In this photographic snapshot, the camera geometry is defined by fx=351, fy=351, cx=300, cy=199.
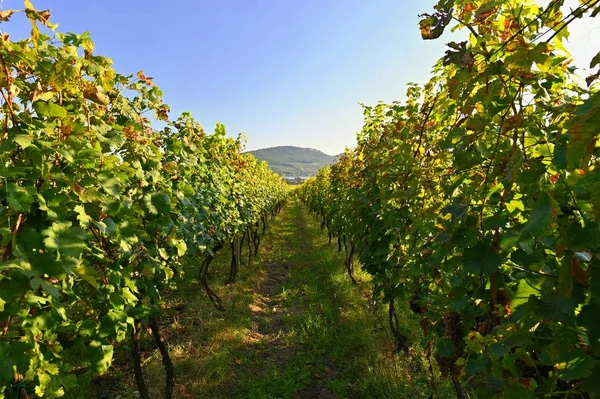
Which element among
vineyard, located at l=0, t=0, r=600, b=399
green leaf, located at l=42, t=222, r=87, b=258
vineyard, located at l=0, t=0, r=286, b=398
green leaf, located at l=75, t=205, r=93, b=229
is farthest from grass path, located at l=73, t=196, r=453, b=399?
green leaf, located at l=42, t=222, r=87, b=258

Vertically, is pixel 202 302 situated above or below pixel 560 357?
below

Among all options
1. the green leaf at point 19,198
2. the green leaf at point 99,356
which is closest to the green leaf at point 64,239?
the green leaf at point 19,198

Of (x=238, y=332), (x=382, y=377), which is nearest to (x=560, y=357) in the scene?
(x=382, y=377)

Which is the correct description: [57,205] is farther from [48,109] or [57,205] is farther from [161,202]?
[161,202]

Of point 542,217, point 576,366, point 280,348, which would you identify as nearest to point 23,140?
point 542,217

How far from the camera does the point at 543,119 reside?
5.27ft

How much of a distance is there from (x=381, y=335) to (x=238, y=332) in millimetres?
2516

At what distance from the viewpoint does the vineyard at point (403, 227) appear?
115 centimetres

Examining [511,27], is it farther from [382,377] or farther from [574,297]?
[382,377]

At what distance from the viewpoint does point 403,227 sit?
170 inches

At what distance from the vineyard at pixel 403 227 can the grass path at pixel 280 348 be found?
4cm

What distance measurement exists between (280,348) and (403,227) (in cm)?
332

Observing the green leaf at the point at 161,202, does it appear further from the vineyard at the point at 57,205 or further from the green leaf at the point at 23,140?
the green leaf at the point at 23,140

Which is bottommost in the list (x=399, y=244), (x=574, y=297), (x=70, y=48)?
(x=399, y=244)
